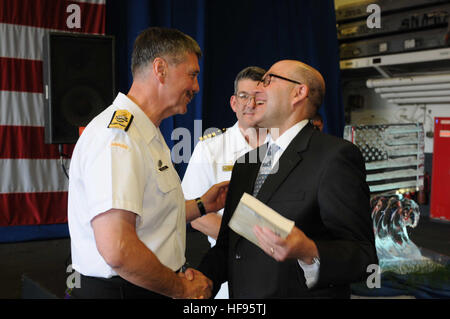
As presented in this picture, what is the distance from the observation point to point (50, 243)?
4820 millimetres

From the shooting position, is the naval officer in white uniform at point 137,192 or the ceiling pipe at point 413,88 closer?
the naval officer in white uniform at point 137,192

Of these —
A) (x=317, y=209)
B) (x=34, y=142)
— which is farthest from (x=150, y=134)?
(x=34, y=142)

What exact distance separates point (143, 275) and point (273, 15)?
19.1 ft

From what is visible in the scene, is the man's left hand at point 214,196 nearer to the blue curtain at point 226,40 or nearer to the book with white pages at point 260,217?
the book with white pages at point 260,217

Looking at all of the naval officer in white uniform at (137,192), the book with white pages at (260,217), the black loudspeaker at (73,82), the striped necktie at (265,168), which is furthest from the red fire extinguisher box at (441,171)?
the book with white pages at (260,217)

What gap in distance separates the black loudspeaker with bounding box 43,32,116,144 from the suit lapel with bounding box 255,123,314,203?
1.90m

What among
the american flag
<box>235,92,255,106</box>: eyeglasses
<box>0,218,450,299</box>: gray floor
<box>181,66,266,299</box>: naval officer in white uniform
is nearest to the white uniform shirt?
<box>181,66,266,299</box>: naval officer in white uniform

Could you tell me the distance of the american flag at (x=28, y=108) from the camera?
181 inches

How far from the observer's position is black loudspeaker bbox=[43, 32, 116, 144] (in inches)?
119

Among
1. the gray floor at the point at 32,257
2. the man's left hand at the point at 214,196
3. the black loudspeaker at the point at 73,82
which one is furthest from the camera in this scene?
the gray floor at the point at 32,257

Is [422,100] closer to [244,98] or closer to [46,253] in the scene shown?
[244,98]

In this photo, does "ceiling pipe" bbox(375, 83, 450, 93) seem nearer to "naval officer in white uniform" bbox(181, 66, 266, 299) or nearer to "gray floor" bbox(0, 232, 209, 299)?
"gray floor" bbox(0, 232, 209, 299)

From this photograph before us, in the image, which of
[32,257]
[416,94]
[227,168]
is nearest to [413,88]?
Result: [416,94]

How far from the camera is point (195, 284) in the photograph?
153cm
